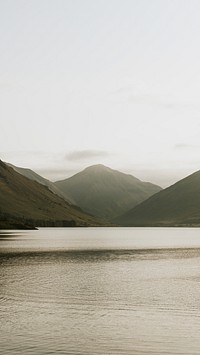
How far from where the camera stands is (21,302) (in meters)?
49.8

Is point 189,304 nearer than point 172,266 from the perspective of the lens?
Yes

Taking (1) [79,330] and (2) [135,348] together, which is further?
(1) [79,330]

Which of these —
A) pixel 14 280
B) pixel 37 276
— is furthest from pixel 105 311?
pixel 37 276

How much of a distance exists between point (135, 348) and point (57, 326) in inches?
329

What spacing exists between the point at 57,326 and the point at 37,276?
36.1 metres

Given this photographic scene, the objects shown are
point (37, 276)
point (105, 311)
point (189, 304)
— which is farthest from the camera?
point (37, 276)

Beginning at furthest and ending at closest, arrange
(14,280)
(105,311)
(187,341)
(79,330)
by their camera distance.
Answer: (14,280) < (105,311) < (79,330) < (187,341)

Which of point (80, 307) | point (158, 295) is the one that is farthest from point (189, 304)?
point (80, 307)

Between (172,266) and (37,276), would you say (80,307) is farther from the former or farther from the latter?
(172,266)

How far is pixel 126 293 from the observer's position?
5734 cm

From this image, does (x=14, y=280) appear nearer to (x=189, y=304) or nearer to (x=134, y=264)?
(x=189, y=304)

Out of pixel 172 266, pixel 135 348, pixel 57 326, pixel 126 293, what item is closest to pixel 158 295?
pixel 126 293

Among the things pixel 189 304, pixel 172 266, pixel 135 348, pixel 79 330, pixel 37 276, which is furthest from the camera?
pixel 172 266

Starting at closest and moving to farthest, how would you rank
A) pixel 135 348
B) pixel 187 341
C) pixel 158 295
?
pixel 135 348
pixel 187 341
pixel 158 295
